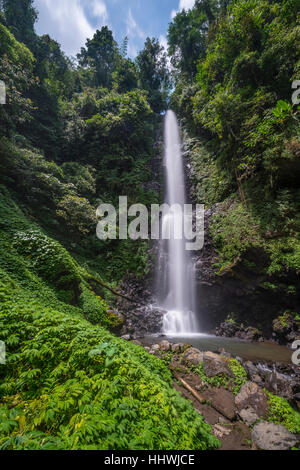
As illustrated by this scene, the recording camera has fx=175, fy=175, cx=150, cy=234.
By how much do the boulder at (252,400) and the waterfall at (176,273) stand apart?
5.75m

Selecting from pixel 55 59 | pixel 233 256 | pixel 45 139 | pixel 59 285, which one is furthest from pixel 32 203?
pixel 55 59

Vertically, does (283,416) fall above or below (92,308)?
below

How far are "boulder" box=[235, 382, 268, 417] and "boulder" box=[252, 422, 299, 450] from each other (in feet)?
2.70

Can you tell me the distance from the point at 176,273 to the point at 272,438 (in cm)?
927

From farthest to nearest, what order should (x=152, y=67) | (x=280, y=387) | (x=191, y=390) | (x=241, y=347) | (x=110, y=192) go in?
(x=152, y=67) < (x=110, y=192) < (x=241, y=347) < (x=280, y=387) < (x=191, y=390)

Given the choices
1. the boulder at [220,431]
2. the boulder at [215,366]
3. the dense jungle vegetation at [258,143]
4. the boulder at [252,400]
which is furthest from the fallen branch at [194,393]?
the dense jungle vegetation at [258,143]

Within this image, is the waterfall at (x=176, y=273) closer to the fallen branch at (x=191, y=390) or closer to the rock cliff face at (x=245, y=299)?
the rock cliff face at (x=245, y=299)

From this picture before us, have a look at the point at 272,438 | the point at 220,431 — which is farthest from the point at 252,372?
the point at 272,438

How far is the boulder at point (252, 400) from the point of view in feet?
11.4

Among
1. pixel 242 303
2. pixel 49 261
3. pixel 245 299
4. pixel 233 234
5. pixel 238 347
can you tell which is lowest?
pixel 238 347

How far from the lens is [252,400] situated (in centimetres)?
368

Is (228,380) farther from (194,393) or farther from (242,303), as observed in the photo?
(242,303)

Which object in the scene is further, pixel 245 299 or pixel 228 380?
pixel 245 299

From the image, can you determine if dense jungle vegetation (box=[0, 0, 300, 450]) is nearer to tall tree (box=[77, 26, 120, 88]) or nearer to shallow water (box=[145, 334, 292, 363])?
tall tree (box=[77, 26, 120, 88])
